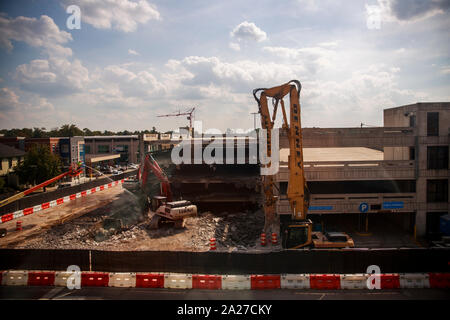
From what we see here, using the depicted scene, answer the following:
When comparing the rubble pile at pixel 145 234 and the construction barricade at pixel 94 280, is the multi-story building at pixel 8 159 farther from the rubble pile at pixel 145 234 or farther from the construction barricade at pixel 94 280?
the construction barricade at pixel 94 280

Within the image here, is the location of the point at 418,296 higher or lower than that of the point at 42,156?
lower

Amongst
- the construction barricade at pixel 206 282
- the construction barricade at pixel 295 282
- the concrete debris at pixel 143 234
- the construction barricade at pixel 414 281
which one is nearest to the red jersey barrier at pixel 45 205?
the concrete debris at pixel 143 234

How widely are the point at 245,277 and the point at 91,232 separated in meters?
13.1

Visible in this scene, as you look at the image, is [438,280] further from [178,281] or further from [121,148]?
[121,148]

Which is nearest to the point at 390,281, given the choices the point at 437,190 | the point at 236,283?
the point at 236,283

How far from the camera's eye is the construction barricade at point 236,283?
13203mm

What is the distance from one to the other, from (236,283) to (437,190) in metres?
18.6

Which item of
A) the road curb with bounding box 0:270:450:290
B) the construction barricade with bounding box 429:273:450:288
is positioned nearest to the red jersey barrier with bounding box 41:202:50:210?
the road curb with bounding box 0:270:450:290

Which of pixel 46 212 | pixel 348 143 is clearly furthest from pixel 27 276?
pixel 348 143

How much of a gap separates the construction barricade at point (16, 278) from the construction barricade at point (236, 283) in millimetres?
9494

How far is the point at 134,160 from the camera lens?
75.3 m

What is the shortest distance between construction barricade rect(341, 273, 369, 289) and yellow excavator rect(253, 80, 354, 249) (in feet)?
11.5

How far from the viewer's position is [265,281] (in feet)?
43.7
